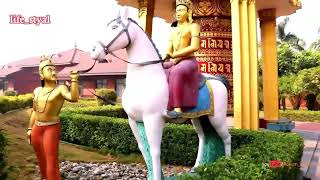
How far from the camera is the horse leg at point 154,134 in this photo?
423 cm

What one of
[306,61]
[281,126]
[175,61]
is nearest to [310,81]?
[306,61]

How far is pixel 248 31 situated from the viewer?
29.0 ft

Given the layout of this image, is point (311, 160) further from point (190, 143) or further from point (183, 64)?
point (183, 64)

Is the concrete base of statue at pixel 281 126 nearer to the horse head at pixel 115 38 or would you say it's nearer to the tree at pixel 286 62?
the horse head at pixel 115 38

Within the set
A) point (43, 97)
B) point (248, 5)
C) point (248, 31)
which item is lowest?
point (43, 97)

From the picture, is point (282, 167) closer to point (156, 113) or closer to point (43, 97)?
point (156, 113)

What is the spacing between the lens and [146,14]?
35.6 feet

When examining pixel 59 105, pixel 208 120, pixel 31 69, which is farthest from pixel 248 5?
pixel 31 69

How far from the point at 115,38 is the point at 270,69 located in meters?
8.59

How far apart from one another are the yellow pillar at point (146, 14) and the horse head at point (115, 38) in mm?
6662

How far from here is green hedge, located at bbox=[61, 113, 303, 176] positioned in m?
3.81

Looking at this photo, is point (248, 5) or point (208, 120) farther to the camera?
point (248, 5)

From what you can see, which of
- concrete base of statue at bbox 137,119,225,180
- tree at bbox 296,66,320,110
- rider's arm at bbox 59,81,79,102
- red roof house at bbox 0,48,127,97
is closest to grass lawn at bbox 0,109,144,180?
rider's arm at bbox 59,81,79,102

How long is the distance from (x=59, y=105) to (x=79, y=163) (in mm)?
3206
